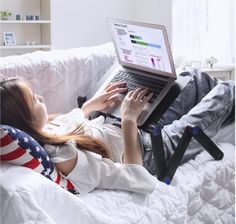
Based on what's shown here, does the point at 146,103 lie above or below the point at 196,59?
above

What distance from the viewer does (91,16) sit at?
11.7 feet

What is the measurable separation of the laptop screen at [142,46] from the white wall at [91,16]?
1.52m

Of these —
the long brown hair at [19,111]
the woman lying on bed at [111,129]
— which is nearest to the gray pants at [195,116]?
the woman lying on bed at [111,129]

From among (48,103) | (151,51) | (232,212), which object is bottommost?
(232,212)

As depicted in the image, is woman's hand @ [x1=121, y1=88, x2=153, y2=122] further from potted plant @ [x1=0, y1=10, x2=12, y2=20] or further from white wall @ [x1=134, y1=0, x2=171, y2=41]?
potted plant @ [x1=0, y1=10, x2=12, y2=20]

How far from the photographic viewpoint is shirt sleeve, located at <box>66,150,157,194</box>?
1365mm

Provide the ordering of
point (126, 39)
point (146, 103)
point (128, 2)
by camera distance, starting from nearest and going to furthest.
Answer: point (146, 103) < point (126, 39) < point (128, 2)

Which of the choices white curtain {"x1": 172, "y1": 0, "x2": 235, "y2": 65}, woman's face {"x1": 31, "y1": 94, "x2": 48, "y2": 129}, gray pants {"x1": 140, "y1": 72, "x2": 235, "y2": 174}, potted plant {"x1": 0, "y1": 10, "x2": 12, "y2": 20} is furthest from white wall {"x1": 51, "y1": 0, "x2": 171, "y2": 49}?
woman's face {"x1": 31, "y1": 94, "x2": 48, "y2": 129}

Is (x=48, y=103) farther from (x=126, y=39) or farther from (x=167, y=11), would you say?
(x=167, y=11)

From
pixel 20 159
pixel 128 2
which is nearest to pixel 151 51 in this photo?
pixel 20 159

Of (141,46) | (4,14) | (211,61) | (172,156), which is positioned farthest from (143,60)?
(4,14)

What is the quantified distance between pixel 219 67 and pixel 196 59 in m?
0.17

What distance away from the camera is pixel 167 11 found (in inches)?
132

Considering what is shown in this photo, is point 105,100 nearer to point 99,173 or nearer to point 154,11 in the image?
point 99,173
